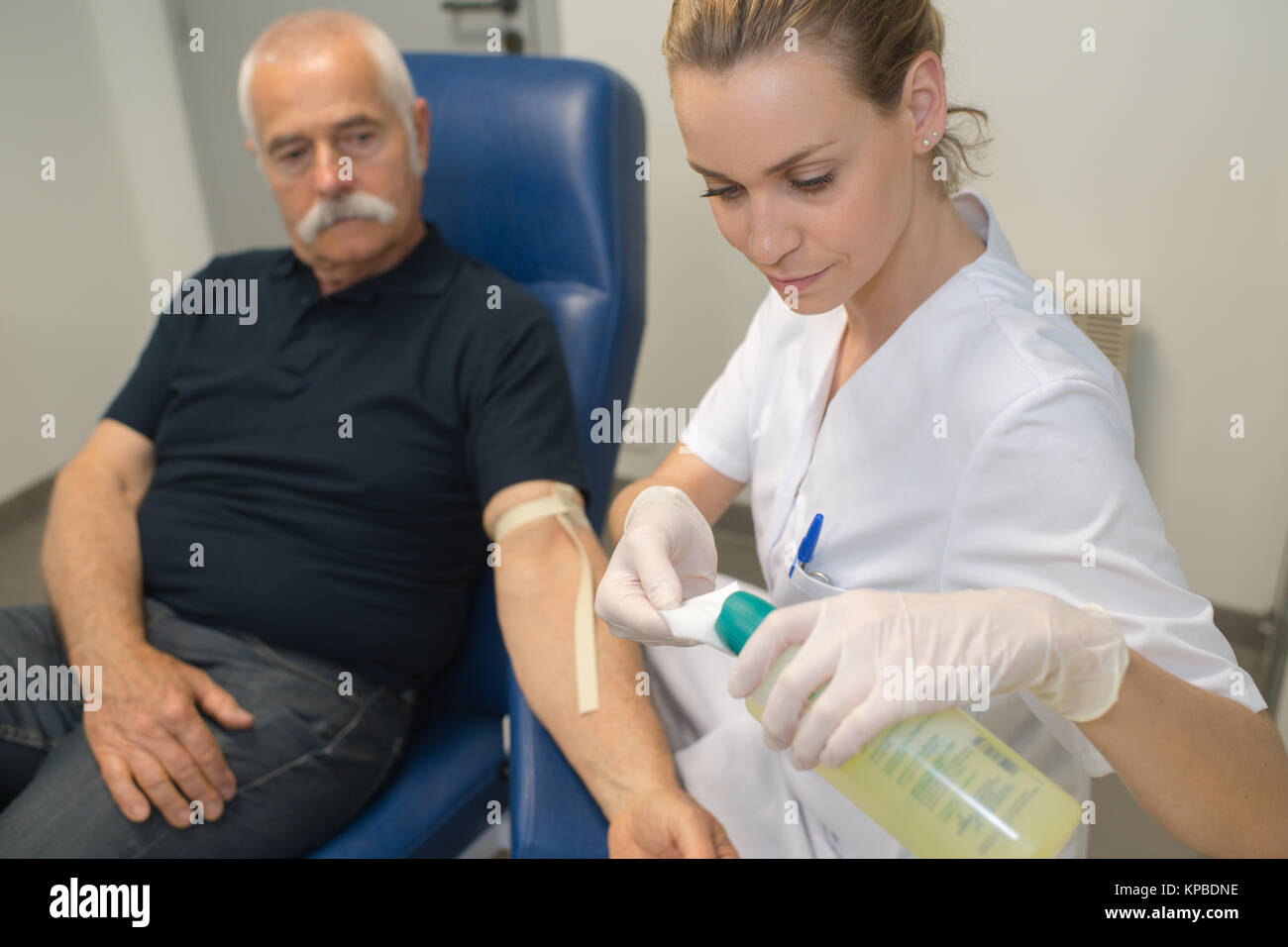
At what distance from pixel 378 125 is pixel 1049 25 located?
109cm

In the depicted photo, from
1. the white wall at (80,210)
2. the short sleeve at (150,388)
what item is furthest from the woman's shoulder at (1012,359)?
the white wall at (80,210)

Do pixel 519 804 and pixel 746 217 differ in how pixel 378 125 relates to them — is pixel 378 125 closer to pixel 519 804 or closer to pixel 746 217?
pixel 746 217

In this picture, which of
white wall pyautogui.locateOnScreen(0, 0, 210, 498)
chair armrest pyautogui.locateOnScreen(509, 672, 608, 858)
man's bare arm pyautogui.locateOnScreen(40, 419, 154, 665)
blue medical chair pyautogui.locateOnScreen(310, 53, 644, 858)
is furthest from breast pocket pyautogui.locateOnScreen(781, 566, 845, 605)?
white wall pyautogui.locateOnScreen(0, 0, 210, 498)

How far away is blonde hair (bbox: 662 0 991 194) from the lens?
0.74 m

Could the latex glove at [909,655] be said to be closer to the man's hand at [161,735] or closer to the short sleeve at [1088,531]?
the short sleeve at [1088,531]

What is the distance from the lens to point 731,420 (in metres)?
1.10

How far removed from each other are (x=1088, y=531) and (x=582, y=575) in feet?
2.04

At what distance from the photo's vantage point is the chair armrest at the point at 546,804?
938 mm

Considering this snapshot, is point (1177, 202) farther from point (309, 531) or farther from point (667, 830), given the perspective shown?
point (309, 531)

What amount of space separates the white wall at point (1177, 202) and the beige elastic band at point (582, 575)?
100 cm

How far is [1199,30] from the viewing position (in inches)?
60.2

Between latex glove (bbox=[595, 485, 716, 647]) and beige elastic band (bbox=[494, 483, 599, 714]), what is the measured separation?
210mm
